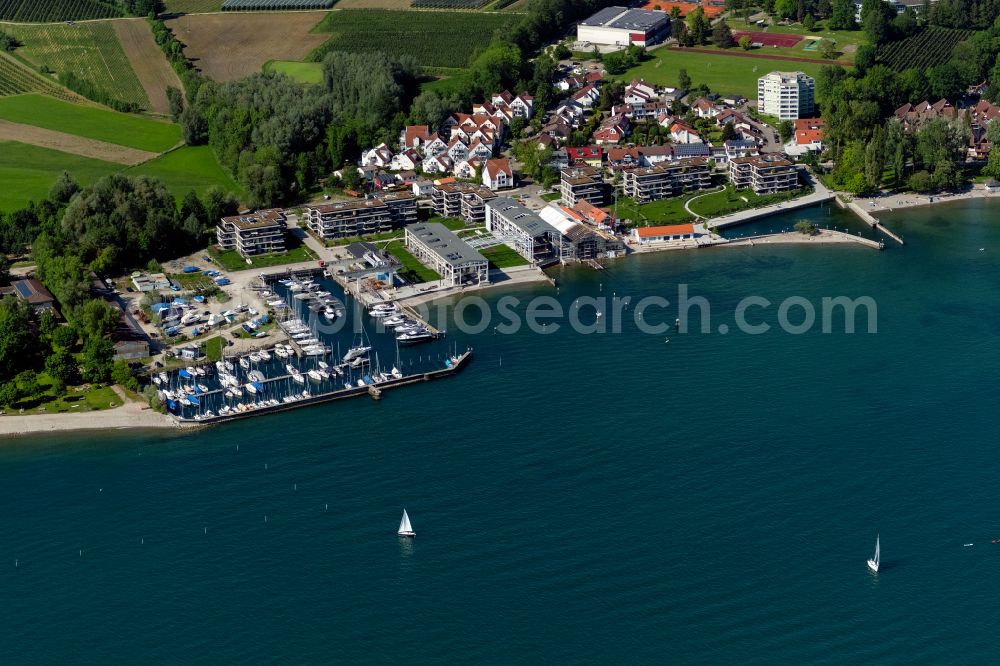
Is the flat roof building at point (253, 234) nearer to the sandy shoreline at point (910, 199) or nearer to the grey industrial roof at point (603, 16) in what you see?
the sandy shoreline at point (910, 199)

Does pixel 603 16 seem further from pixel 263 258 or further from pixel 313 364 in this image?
pixel 313 364

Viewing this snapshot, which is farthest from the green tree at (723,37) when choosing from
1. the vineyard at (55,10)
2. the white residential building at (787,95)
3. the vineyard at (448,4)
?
the vineyard at (55,10)

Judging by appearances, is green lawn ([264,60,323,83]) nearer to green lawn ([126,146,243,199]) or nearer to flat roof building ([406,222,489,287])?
green lawn ([126,146,243,199])

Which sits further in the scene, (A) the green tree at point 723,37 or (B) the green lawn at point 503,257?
(A) the green tree at point 723,37

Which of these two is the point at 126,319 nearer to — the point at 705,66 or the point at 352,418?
the point at 352,418

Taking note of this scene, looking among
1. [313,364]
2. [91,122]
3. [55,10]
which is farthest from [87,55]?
[313,364]

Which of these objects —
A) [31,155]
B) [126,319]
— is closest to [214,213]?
[126,319]
